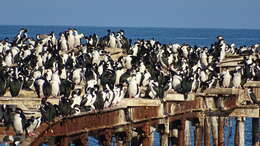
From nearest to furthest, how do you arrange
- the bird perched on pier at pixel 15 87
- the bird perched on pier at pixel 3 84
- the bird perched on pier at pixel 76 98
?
the bird perched on pier at pixel 76 98
the bird perched on pier at pixel 15 87
the bird perched on pier at pixel 3 84

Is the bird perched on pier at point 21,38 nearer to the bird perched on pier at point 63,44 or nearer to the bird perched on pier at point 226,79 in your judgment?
the bird perched on pier at point 63,44

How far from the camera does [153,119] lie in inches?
1602

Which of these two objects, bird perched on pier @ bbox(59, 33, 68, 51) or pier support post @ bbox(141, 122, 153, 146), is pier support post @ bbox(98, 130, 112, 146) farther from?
bird perched on pier @ bbox(59, 33, 68, 51)

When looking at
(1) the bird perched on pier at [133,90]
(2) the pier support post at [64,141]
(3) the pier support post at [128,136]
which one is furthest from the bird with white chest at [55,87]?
(2) the pier support post at [64,141]

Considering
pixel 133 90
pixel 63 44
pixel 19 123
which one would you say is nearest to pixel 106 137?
pixel 19 123

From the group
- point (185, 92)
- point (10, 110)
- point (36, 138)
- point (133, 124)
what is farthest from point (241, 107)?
point (36, 138)

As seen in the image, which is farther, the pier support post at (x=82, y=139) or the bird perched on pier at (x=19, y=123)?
the pier support post at (x=82, y=139)

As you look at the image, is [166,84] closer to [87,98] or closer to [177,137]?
[177,137]

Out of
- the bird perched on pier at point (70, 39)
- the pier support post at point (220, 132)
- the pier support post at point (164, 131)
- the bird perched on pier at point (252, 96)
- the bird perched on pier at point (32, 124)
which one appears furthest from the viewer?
the bird perched on pier at point (70, 39)

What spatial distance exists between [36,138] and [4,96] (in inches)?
Result: 390

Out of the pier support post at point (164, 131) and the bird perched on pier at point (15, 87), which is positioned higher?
the bird perched on pier at point (15, 87)

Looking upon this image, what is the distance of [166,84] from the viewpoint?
43875 millimetres

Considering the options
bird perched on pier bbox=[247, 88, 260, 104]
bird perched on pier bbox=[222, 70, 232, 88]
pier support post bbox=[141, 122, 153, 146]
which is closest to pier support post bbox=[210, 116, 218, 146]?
bird perched on pier bbox=[222, 70, 232, 88]

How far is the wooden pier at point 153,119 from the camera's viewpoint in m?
33.5
